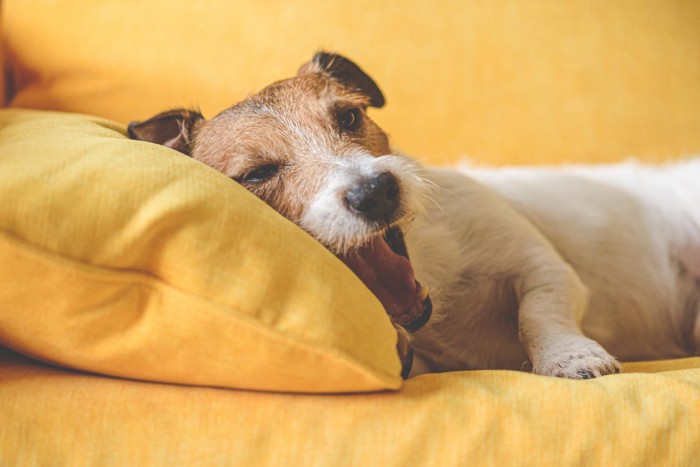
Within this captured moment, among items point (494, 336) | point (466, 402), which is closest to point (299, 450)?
point (466, 402)

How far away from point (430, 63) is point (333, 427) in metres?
1.73

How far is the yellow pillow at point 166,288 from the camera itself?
34.2 inches

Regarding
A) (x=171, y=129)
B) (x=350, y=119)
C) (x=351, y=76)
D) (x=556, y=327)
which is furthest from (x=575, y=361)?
(x=171, y=129)

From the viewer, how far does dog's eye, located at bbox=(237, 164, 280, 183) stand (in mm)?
1419

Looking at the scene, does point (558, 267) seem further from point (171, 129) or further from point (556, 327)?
point (171, 129)

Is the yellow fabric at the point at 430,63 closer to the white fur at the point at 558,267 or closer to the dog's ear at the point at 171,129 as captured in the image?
the white fur at the point at 558,267

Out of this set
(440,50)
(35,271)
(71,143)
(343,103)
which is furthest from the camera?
(440,50)

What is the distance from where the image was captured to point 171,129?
1621mm

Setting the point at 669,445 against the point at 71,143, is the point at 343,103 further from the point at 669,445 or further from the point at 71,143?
the point at 669,445

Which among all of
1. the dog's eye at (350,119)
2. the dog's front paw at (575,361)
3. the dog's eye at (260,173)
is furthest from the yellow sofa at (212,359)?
the dog's eye at (350,119)

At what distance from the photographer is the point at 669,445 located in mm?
900

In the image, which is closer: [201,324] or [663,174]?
[201,324]

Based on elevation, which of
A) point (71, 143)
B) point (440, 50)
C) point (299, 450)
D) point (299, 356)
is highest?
point (440, 50)

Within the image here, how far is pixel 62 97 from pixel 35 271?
5.28 ft
